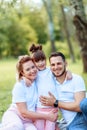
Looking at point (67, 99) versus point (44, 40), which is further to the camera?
point (44, 40)

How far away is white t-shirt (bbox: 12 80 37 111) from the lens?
16.2 ft

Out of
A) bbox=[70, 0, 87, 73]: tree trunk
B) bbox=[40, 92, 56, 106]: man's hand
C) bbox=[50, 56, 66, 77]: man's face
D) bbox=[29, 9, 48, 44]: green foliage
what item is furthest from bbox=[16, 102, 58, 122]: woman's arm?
bbox=[29, 9, 48, 44]: green foliage

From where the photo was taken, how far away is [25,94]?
499 centimetres

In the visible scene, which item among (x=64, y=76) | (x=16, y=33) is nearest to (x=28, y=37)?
(x=16, y=33)

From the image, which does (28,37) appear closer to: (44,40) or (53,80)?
(44,40)

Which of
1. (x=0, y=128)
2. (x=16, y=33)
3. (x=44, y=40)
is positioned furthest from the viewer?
(x=44, y=40)

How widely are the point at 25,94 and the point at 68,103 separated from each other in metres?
0.52

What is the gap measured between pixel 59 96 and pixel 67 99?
0.34 feet

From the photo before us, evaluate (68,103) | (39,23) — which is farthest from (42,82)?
(39,23)

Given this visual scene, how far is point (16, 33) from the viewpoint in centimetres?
4825

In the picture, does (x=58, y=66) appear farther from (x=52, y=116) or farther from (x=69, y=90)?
(x=52, y=116)

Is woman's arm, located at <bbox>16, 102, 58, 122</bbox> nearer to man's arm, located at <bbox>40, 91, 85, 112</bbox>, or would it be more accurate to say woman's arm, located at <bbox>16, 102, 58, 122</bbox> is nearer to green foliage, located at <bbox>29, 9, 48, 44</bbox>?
man's arm, located at <bbox>40, 91, 85, 112</bbox>

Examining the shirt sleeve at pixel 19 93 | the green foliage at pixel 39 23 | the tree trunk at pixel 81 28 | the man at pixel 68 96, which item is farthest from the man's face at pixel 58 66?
the green foliage at pixel 39 23

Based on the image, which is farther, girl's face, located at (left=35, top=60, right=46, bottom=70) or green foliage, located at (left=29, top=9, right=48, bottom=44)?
green foliage, located at (left=29, top=9, right=48, bottom=44)
